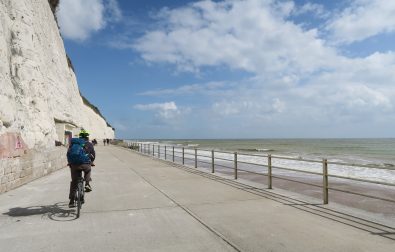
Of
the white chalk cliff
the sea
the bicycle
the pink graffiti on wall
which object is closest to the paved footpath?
the bicycle

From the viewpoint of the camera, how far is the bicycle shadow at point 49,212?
7.72 metres

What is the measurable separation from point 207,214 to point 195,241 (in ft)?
6.52

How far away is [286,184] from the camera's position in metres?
15.6

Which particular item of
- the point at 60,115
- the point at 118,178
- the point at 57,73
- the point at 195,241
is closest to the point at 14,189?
the point at 118,178

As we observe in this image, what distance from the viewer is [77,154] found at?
8297mm

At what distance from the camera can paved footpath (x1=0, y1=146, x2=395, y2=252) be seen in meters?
5.64

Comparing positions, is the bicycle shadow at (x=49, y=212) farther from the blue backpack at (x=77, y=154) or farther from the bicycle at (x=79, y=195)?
the blue backpack at (x=77, y=154)

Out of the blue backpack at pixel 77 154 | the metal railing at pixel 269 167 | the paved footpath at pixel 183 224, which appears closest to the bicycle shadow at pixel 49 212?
the paved footpath at pixel 183 224

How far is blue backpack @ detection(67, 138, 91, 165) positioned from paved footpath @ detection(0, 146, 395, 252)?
3.53 ft

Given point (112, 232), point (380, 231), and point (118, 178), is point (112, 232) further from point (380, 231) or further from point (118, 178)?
point (118, 178)

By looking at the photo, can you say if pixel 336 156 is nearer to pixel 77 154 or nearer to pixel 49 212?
pixel 77 154

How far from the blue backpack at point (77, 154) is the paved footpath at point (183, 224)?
1.07 m

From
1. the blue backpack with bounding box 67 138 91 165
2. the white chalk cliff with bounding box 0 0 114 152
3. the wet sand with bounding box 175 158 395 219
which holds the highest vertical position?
the white chalk cliff with bounding box 0 0 114 152

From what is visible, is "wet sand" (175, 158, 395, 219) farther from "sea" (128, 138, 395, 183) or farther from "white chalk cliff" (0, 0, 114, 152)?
"white chalk cliff" (0, 0, 114, 152)
